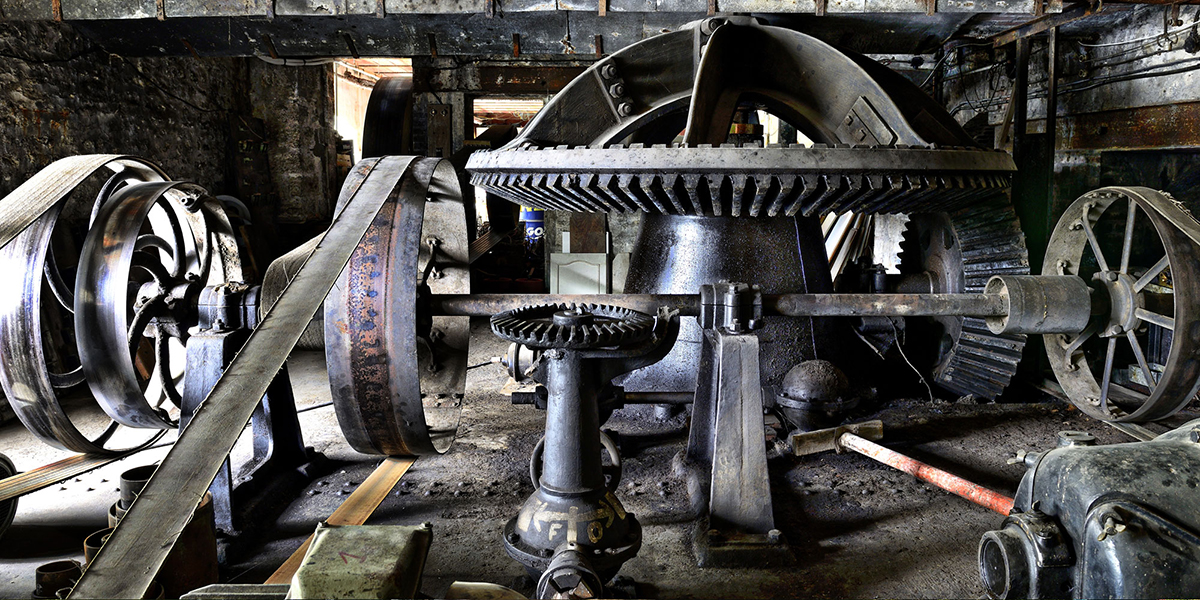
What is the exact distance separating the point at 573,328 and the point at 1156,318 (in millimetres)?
2058

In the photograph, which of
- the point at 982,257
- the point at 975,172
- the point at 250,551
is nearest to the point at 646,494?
the point at 250,551

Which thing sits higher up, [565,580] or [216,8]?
[216,8]

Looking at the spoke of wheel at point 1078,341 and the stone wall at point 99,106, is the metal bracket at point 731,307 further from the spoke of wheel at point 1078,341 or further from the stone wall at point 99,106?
the stone wall at point 99,106

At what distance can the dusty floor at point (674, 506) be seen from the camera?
2240mm

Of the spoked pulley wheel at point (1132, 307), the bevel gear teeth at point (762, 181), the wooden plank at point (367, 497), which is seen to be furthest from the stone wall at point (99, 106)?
the spoked pulley wheel at point (1132, 307)

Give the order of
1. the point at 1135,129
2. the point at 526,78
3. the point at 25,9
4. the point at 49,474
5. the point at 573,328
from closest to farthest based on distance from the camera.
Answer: the point at 573,328 → the point at 49,474 → the point at 25,9 → the point at 1135,129 → the point at 526,78

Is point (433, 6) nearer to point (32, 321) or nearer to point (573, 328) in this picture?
point (32, 321)

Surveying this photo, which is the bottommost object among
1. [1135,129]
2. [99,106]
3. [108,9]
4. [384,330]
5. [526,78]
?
[384,330]

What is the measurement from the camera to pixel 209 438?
4.87 ft

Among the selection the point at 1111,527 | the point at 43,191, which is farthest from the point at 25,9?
the point at 1111,527

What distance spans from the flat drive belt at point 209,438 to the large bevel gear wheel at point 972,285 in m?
3.13

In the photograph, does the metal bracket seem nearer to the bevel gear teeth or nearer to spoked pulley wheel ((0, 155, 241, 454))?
the bevel gear teeth

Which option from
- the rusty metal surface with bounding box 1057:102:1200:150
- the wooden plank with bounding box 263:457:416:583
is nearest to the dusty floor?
the wooden plank with bounding box 263:457:416:583

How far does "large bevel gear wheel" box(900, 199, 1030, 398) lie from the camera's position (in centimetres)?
381
